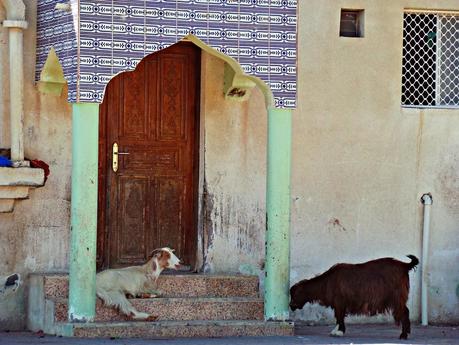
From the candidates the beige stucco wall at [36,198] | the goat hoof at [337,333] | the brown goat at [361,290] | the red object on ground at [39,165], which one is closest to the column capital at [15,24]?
the beige stucco wall at [36,198]

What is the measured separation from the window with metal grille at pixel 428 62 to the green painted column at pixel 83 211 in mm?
4018

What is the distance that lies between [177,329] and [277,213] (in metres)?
1.46

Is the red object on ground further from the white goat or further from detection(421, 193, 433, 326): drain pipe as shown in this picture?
detection(421, 193, 433, 326): drain pipe

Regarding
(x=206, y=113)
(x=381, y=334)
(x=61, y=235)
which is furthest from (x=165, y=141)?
(x=381, y=334)

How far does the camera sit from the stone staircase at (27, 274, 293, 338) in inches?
418

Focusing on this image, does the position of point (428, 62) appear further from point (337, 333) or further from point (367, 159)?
point (337, 333)

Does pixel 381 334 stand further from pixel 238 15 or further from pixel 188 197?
pixel 238 15

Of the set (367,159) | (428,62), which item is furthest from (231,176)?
(428,62)

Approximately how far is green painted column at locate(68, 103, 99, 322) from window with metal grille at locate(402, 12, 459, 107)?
4018 mm

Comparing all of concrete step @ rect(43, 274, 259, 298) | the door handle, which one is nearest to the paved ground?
concrete step @ rect(43, 274, 259, 298)

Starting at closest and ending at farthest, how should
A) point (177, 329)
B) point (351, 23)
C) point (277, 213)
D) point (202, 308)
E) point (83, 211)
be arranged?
point (83, 211)
point (177, 329)
point (277, 213)
point (202, 308)
point (351, 23)

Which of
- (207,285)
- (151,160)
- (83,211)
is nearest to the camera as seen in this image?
(83,211)

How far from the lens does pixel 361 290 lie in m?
11.2

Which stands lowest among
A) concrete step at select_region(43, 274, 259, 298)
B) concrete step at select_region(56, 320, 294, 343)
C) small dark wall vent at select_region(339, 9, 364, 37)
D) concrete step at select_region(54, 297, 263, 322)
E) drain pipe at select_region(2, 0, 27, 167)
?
concrete step at select_region(56, 320, 294, 343)
